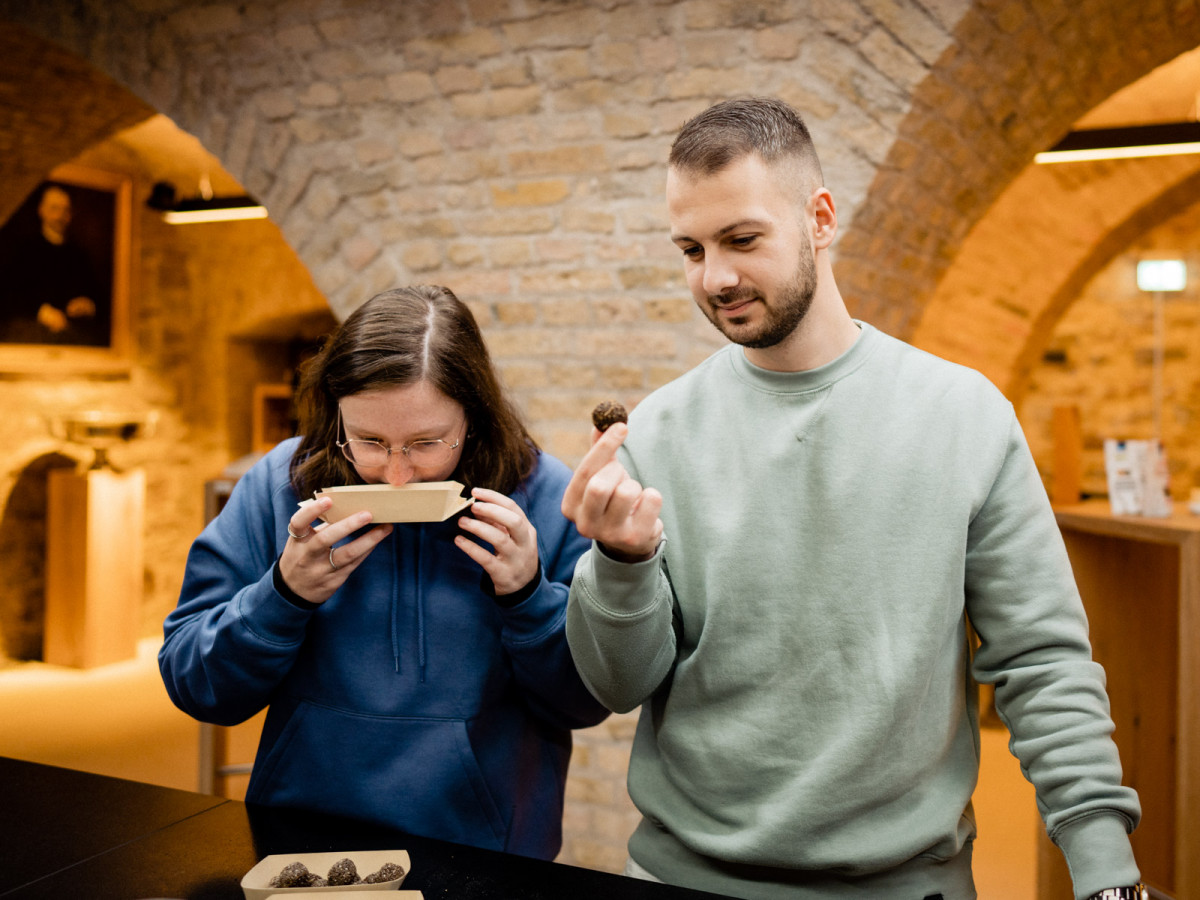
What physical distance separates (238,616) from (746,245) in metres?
1.06

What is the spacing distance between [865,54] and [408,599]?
99.9 inches

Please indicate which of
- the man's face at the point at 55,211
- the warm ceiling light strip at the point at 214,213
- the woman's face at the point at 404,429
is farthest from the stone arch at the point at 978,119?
the man's face at the point at 55,211

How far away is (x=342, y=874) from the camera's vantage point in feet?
4.18

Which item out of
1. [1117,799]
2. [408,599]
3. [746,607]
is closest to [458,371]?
[408,599]

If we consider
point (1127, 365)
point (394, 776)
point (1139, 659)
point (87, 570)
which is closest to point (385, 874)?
point (394, 776)

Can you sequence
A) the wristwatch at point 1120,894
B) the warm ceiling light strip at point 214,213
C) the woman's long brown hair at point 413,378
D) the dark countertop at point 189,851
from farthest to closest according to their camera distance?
the warm ceiling light strip at point 214,213, the woman's long brown hair at point 413,378, the dark countertop at point 189,851, the wristwatch at point 1120,894

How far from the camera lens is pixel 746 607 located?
1424mm

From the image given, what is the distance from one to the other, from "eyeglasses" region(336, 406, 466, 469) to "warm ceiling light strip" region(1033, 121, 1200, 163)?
16.8 ft

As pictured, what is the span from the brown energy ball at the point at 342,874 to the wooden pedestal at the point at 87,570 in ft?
22.9

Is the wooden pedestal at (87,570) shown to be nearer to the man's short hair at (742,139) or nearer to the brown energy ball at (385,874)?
the brown energy ball at (385,874)

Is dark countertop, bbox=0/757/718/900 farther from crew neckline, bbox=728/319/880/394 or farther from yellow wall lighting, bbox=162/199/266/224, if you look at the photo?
yellow wall lighting, bbox=162/199/266/224

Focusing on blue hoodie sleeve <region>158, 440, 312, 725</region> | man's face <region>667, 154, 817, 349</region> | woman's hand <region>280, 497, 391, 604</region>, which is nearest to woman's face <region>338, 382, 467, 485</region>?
woman's hand <region>280, 497, 391, 604</region>

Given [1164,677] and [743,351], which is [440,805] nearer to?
[743,351]

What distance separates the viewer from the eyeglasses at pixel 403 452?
1650 mm
